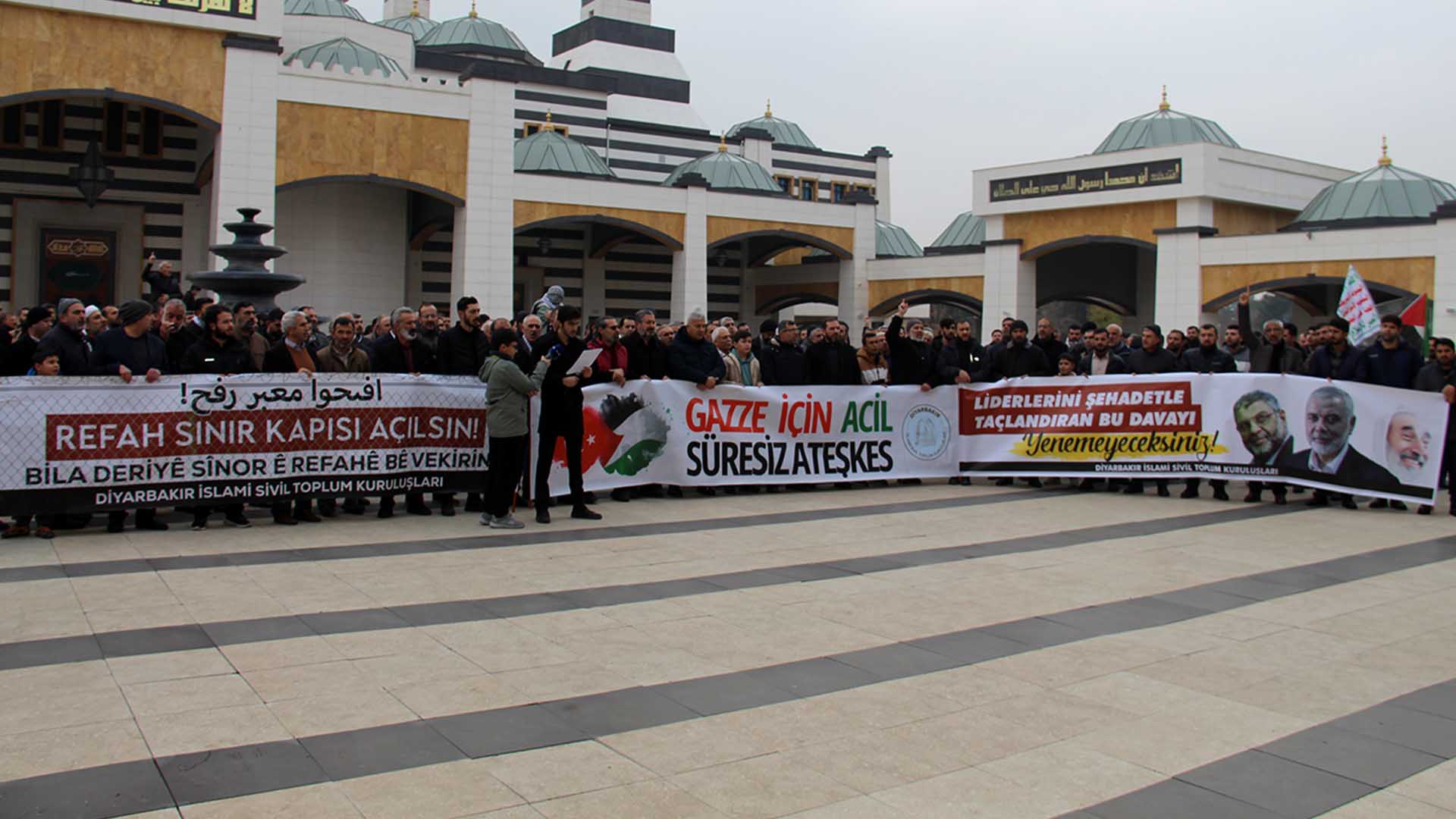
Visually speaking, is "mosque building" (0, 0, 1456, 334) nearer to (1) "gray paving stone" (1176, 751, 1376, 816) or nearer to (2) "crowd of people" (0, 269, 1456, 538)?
(2) "crowd of people" (0, 269, 1456, 538)

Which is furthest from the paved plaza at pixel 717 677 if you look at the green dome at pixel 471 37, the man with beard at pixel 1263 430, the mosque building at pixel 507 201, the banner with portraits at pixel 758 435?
the green dome at pixel 471 37

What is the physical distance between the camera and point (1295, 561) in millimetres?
8852

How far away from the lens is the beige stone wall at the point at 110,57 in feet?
74.6

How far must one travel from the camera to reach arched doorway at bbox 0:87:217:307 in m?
26.2

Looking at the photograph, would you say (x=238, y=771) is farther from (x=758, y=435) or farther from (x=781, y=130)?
(x=781, y=130)

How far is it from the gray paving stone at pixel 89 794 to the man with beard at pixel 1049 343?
1199 centimetres

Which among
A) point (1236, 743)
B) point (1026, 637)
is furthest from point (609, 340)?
point (1236, 743)

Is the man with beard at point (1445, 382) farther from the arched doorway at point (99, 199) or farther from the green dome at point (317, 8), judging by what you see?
the green dome at point (317, 8)

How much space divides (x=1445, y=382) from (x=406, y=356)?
10552mm

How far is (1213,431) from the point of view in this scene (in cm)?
1273

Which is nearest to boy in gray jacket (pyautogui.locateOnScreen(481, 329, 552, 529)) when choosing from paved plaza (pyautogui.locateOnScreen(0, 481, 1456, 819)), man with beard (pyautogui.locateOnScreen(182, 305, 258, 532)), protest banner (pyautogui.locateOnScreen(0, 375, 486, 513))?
paved plaza (pyautogui.locateOnScreen(0, 481, 1456, 819))

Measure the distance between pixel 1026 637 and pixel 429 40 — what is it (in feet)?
159

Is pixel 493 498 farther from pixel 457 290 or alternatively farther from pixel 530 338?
pixel 457 290

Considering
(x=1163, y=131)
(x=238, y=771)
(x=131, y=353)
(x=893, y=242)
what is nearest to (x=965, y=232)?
(x=893, y=242)
